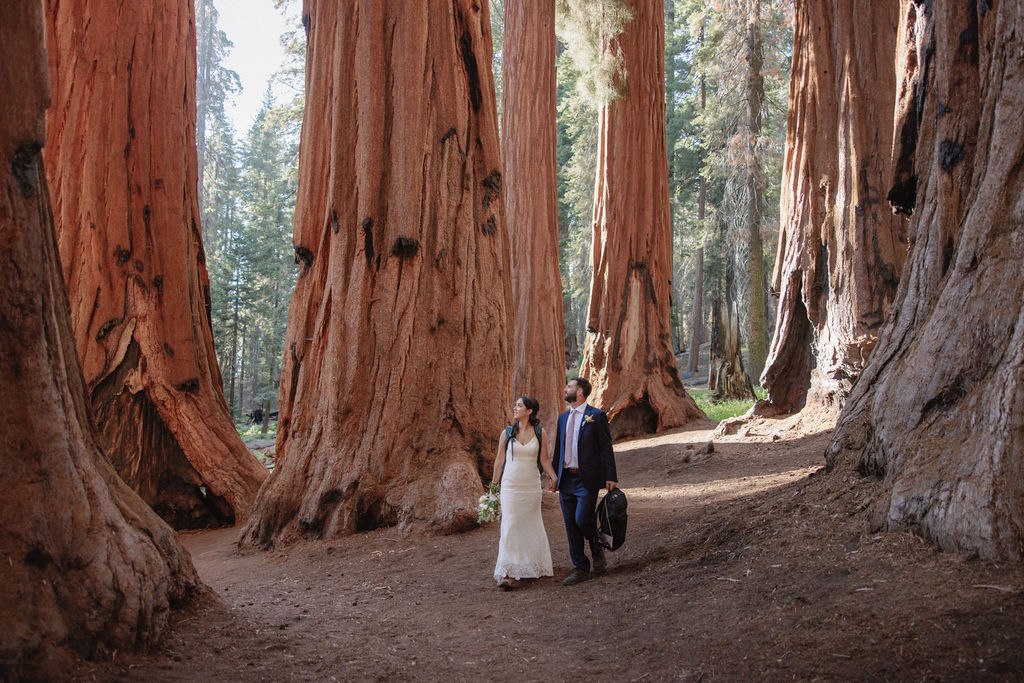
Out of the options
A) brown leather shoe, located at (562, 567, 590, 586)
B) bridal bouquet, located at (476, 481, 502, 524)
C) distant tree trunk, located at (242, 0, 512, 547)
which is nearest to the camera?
brown leather shoe, located at (562, 567, 590, 586)

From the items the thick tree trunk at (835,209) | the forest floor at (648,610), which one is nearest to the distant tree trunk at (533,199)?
the thick tree trunk at (835,209)

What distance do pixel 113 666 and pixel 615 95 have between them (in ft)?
44.1

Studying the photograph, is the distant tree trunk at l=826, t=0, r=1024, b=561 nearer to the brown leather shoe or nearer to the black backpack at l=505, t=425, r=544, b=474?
the brown leather shoe

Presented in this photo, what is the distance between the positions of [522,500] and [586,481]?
50 centimetres

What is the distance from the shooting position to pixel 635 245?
14523 millimetres

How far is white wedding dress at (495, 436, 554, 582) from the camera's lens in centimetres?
539

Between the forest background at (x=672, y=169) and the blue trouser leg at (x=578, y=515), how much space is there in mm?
9580

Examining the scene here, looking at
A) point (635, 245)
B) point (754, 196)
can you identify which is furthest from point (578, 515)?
point (754, 196)

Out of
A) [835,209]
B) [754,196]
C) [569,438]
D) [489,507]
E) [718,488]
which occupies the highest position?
[754,196]

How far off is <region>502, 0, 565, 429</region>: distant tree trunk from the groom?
18.1 feet

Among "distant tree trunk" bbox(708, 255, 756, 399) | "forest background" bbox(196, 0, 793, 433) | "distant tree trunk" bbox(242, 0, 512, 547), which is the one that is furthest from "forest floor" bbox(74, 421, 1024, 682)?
"distant tree trunk" bbox(708, 255, 756, 399)

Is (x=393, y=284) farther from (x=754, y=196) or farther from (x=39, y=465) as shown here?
(x=754, y=196)

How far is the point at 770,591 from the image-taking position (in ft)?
12.1

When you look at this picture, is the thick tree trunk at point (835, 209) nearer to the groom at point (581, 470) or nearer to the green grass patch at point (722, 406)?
the green grass patch at point (722, 406)
